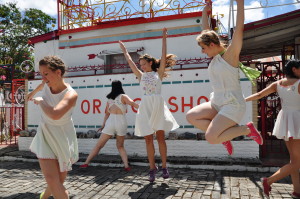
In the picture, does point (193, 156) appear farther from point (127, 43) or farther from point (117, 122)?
point (127, 43)

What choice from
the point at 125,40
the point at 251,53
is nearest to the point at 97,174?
the point at 125,40

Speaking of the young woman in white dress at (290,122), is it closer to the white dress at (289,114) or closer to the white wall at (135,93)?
the white dress at (289,114)

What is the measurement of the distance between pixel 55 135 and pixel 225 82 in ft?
7.06

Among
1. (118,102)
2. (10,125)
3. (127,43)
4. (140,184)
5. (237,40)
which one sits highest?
(127,43)

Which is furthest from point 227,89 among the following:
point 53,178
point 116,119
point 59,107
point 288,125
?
point 116,119

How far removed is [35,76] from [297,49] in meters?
8.74

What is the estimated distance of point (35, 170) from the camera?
6246mm

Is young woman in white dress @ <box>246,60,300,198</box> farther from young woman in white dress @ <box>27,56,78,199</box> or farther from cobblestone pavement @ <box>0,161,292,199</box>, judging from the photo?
young woman in white dress @ <box>27,56,78,199</box>

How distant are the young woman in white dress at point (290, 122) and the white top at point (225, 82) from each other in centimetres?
57

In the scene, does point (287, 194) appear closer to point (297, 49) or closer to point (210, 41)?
point (210, 41)

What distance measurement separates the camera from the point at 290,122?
12.6 feet

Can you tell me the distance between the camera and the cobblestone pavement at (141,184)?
14.0 ft

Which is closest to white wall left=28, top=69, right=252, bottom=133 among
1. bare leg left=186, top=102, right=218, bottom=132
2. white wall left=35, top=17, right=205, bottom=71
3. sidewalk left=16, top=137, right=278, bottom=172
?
sidewalk left=16, top=137, right=278, bottom=172

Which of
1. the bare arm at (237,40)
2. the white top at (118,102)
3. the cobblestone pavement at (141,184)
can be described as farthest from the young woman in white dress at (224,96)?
the white top at (118,102)
